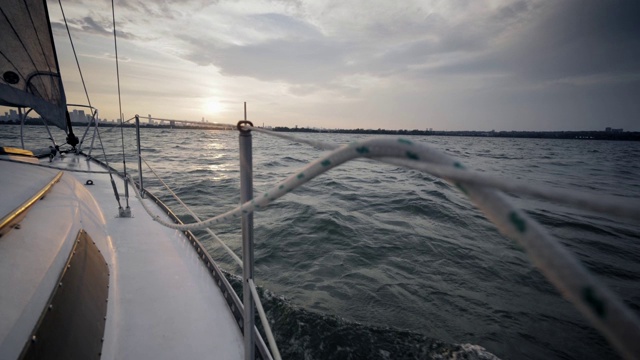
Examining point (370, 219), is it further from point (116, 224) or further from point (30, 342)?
point (30, 342)

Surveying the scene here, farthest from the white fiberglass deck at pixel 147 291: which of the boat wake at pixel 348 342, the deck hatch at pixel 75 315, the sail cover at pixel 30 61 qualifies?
the sail cover at pixel 30 61

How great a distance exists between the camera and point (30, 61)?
3.75 meters

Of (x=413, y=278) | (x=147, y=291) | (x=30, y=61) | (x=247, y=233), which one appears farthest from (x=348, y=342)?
(x=30, y=61)

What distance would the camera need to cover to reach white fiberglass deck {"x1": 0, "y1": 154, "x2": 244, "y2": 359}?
1812 millimetres

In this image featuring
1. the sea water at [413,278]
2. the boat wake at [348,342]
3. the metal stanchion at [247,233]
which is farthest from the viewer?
the sea water at [413,278]

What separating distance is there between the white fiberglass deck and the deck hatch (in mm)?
72

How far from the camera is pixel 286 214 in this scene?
7.09 metres

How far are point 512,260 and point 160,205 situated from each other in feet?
22.1

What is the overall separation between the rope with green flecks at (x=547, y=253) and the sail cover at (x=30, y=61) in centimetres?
491

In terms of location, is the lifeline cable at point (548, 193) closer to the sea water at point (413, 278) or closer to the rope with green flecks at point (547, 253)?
the rope with green flecks at point (547, 253)

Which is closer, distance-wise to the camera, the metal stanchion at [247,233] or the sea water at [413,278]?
the metal stanchion at [247,233]

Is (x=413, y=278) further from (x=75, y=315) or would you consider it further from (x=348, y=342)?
(x=75, y=315)

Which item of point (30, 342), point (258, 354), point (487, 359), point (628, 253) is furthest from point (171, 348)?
point (628, 253)

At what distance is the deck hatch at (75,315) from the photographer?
4.34 feet
